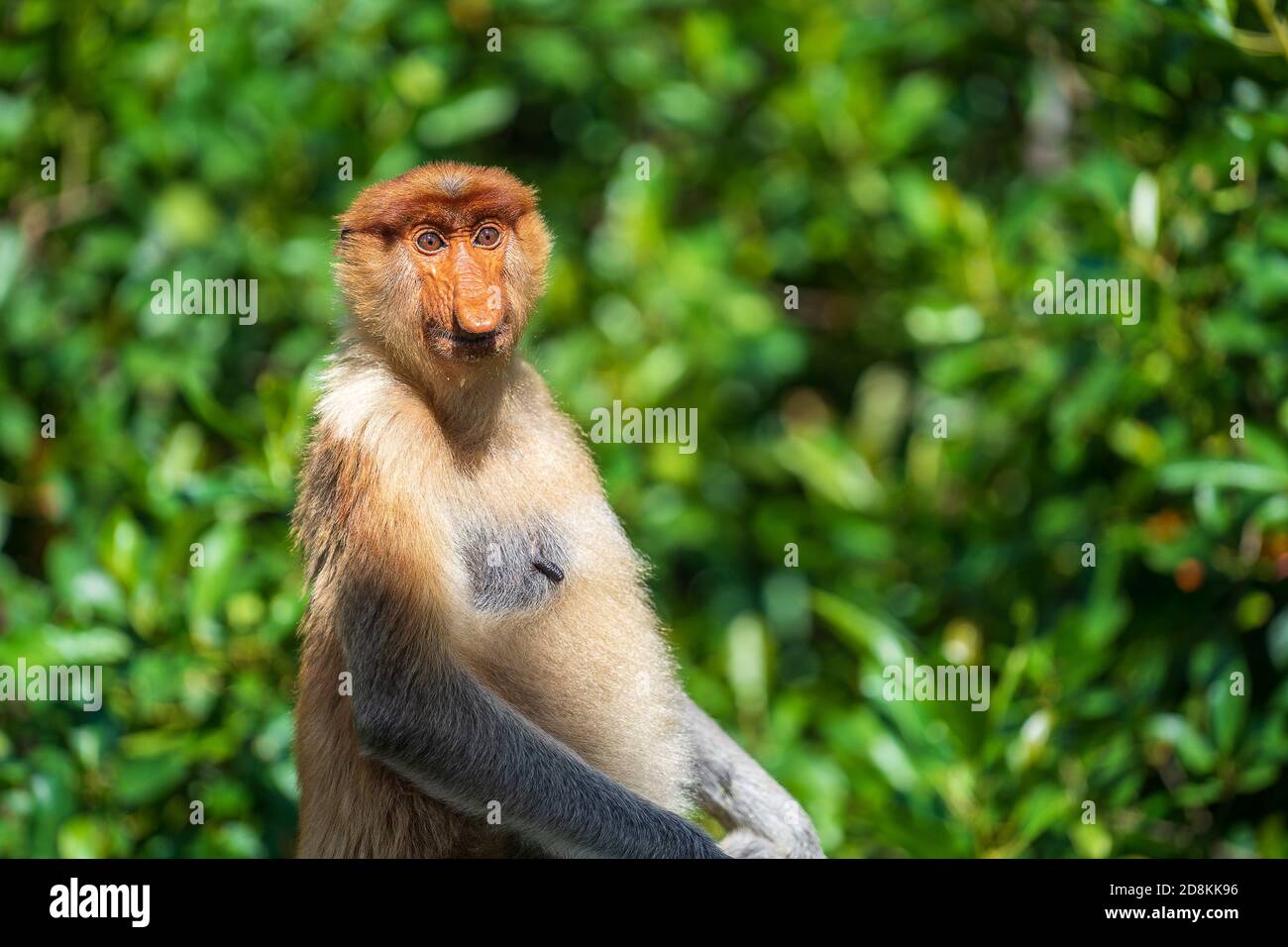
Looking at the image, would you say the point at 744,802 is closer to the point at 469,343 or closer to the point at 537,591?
the point at 537,591

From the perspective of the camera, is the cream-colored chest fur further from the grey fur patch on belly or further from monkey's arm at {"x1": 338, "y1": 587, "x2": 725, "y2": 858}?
monkey's arm at {"x1": 338, "y1": 587, "x2": 725, "y2": 858}

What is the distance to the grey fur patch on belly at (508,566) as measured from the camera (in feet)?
11.2

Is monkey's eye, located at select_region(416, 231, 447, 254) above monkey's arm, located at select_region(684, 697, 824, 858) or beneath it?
above

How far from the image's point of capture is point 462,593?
11.0 ft

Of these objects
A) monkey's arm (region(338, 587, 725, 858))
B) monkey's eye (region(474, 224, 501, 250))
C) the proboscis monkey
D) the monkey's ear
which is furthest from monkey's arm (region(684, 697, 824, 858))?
the monkey's ear

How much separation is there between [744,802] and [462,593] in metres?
1.03

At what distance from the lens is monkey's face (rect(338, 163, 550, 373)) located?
3348mm

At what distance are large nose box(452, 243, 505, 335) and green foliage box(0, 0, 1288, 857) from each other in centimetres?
78

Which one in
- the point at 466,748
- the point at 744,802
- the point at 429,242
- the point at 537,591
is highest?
the point at 429,242

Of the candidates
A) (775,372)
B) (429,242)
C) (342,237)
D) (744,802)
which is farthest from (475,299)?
(775,372)

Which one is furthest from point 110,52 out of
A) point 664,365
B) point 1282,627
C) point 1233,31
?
point 1282,627

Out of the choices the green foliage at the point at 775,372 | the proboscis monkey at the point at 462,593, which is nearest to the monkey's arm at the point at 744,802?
the proboscis monkey at the point at 462,593
